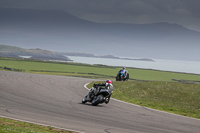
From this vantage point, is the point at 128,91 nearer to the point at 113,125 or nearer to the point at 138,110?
the point at 138,110

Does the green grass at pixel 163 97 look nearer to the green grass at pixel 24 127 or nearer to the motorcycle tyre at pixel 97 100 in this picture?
the motorcycle tyre at pixel 97 100

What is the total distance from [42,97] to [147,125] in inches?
399

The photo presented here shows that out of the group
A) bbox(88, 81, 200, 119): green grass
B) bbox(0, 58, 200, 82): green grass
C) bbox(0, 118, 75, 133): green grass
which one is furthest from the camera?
bbox(0, 58, 200, 82): green grass

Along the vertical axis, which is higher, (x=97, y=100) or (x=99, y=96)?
(x=99, y=96)

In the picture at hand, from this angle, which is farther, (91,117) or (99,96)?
(99,96)

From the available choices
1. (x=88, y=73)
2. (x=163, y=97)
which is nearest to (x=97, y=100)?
(x=163, y=97)

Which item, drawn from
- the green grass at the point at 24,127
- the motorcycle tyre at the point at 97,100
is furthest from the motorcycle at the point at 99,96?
the green grass at the point at 24,127

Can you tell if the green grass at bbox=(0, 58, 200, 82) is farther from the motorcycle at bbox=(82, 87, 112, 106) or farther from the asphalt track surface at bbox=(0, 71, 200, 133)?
the asphalt track surface at bbox=(0, 71, 200, 133)

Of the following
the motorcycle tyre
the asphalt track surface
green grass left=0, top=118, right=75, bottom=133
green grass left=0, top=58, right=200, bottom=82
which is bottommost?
green grass left=0, top=118, right=75, bottom=133

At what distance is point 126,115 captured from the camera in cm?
1956

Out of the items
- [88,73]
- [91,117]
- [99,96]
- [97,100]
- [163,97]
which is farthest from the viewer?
[88,73]

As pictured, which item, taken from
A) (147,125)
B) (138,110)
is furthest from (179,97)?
(147,125)

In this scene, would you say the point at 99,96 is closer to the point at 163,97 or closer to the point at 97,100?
the point at 97,100

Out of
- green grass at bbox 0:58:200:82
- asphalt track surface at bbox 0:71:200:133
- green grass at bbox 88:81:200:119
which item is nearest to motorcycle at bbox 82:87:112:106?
asphalt track surface at bbox 0:71:200:133
